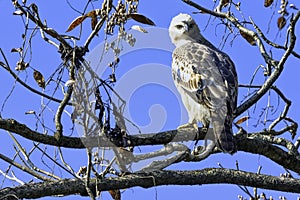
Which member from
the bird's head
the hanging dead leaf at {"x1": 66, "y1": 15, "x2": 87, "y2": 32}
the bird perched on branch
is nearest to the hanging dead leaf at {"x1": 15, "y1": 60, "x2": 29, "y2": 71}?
the hanging dead leaf at {"x1": 66, "y1": 15, "x2": 87, "y2": 32}

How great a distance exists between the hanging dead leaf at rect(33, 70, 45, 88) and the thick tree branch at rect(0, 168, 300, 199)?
2.40 ft

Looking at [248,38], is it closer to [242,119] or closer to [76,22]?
[242,119]

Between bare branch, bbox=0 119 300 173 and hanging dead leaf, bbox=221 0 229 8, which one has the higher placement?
hanging dead leaf, bbox=221 0 229 8

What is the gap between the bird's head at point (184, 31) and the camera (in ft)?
28.3

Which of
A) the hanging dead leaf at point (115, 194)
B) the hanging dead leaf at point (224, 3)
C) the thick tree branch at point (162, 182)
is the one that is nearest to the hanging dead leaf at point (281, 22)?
the hanging dead leaf at point (224, 3)

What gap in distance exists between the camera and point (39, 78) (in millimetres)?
4680

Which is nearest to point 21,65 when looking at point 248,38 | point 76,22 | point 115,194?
point 76,22

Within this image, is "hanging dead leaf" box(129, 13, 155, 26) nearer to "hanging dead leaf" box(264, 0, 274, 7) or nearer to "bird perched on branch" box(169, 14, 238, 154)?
"hanging dead leaf" box(264, 0, 274, 7)

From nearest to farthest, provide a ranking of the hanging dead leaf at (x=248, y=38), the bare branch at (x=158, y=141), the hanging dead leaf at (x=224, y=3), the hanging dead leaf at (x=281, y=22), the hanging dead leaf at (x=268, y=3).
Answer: the bare branch at (x=158, y=141)
the hanging dead leaf at (x=281, y=22)
the hanging dead leaf at (x=268, y=3)
the hanging dead leaf at (x=248, y=38)
the hanging dead leaf at (x=224, y=3)

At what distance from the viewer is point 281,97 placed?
5.73 metres

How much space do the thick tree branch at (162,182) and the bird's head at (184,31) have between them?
3.88m

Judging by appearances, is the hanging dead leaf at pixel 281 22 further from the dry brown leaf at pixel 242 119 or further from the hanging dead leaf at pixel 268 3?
the dry brown leaf at pixel 242 119

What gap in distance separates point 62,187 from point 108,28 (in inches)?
45.6

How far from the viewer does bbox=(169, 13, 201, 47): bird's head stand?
8.62m
